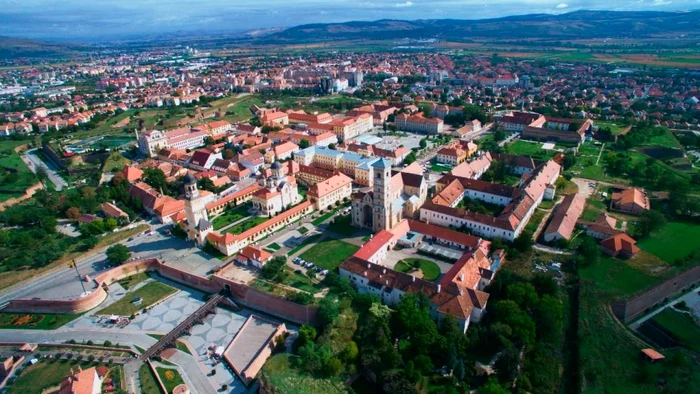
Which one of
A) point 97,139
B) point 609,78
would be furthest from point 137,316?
point 609,78

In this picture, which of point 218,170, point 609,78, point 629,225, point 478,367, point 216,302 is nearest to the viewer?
point 478,367

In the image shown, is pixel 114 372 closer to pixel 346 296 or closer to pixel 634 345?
pixel 346 296

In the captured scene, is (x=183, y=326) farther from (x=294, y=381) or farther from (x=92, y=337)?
(x=294, y=381)

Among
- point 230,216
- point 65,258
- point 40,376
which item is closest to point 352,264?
point 230,216

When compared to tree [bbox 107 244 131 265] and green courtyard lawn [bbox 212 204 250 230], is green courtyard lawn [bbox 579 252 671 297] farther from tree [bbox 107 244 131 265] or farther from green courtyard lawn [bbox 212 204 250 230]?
tree [bbox 107 244 131 265]

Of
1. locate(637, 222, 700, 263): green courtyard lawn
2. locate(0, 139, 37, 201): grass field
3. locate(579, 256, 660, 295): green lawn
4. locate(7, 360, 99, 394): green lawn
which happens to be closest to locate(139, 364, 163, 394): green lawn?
locate(7, 360, 99, 394): green lawn
